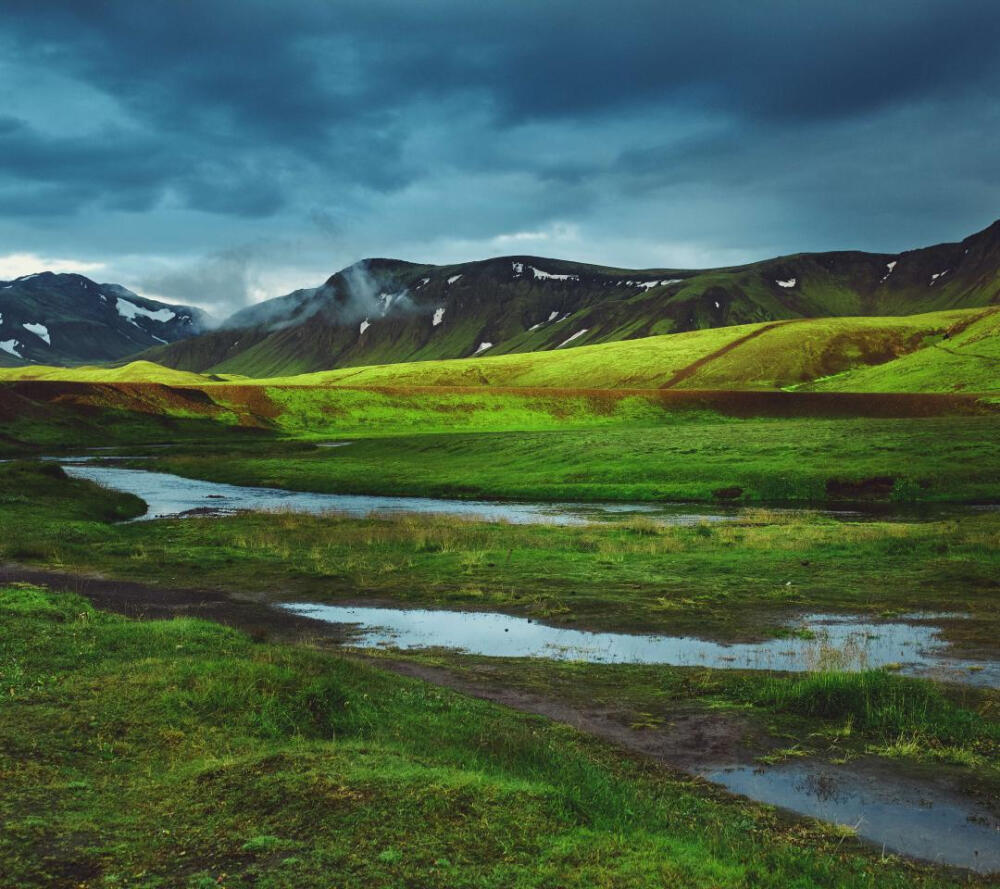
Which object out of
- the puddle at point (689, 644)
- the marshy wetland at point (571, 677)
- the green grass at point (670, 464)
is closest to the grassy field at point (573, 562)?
the marshy wetland at point (571, 677)

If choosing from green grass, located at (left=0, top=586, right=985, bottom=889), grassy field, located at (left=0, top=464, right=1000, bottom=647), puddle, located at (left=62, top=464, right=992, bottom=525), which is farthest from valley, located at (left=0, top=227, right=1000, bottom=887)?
puddle, located at (left=62, top=464, right=992, bottom=525)

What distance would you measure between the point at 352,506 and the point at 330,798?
185ft

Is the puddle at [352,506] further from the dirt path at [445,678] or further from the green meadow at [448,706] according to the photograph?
the dirt path at [445,678]

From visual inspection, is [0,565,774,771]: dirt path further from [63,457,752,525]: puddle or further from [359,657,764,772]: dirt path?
[63,457,752,525]: puddle

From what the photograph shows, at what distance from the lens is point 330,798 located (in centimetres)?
1116

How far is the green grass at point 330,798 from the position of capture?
9664 mm

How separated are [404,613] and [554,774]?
17.9 metres

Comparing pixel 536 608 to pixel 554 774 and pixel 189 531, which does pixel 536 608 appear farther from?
pixel 189 531

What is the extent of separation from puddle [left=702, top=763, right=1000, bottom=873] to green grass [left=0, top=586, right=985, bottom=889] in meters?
0.82

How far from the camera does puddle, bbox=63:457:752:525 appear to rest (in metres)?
58.5

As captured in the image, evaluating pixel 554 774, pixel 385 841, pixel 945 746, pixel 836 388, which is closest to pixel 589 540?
pixel 945 746

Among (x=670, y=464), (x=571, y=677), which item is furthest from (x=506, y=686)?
(x=670, y=464)

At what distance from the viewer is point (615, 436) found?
333 ft

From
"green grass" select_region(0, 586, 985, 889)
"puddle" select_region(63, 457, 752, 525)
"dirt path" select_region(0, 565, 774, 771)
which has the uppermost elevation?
"green grass" select_region(0, 586, 985, 889)
